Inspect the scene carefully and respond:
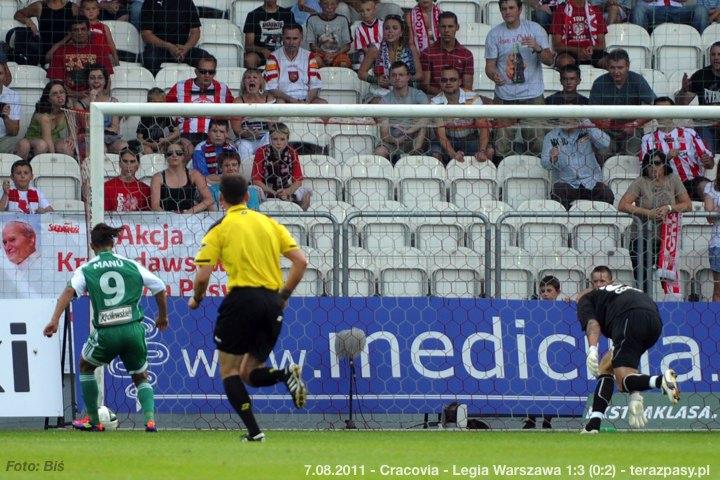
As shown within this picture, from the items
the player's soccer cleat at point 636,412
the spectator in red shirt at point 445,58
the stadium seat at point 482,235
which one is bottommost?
the player's soccer cleat at point 636,412

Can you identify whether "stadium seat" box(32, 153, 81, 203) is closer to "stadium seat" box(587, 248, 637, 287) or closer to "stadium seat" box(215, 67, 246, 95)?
"stadium seat" box(215, 67, 246, 95)

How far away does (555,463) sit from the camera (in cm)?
828

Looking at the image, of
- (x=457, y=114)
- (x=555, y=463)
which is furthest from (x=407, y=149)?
(x=555, y=463)

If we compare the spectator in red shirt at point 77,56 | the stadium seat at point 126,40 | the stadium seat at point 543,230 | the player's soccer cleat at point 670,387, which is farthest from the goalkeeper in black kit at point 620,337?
the stadium seat at point 126,40

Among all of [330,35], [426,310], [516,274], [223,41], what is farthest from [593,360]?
[223,41]

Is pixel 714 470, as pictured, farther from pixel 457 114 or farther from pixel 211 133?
pixel 211 133

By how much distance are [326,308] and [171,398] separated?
60.6 inches

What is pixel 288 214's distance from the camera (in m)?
12.5

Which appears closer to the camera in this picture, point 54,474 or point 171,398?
point 54,474

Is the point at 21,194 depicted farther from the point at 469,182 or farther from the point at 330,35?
the point at 330,35

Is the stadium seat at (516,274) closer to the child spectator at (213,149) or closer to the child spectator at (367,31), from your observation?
the child spectator at (213,149)

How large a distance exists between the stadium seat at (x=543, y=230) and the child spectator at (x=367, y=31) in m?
4.37

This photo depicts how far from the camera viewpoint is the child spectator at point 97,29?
1571 cm

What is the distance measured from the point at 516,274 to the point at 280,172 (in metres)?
2.32
